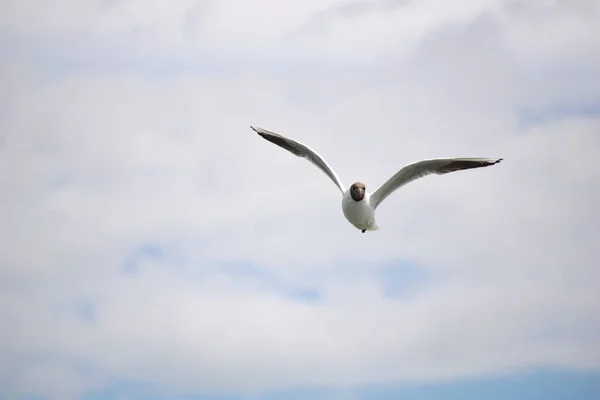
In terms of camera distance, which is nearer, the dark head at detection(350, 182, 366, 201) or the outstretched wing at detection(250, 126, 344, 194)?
the dark head at detection(350, 182, 366, 201)

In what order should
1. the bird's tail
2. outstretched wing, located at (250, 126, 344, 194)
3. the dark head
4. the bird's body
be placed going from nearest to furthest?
the dark head, the bird's body, the bird's tail, outstretched wing, located at (250, 126, 344, 194)

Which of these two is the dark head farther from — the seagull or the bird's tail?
the bird's tail

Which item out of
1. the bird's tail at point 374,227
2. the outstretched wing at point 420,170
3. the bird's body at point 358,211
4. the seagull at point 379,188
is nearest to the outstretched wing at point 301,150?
the seagull at point 379,188

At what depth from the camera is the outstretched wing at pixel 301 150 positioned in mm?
41094

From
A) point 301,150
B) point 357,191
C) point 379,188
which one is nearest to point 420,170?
point 379,188

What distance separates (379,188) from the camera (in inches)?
1578

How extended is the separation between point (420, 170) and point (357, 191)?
269 cm

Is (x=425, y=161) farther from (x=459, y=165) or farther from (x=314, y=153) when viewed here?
(x=314, y=153)

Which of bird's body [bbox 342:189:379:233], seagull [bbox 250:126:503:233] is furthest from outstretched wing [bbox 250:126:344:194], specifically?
bird's body [bbox 342:189:379:233]

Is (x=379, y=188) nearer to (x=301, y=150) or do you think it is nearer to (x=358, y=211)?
(x=358, y=211)

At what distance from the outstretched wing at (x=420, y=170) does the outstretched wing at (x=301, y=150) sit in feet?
4.74

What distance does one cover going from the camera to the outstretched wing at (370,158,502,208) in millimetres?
39312

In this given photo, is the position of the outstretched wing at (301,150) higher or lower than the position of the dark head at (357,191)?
higher

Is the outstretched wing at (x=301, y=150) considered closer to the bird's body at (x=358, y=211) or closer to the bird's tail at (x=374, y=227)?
the bird's body at (x=358, y=211)
